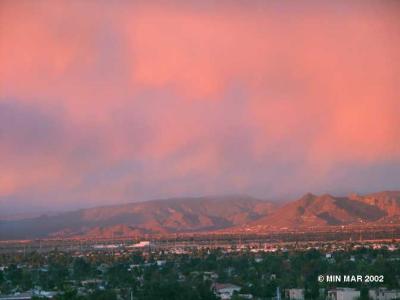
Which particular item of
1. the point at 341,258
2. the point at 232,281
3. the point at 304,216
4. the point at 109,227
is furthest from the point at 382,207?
the point at 232,281

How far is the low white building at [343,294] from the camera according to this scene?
4677cm

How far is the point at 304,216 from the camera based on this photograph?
184250 millimetres

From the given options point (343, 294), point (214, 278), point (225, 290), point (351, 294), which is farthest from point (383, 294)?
point (214, 278)

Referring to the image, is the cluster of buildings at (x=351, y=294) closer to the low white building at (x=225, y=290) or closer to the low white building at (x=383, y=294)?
the low white building at (x=383, y=294)

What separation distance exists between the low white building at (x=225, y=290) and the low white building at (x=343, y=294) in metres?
5.38

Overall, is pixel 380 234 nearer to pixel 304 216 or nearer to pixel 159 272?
pixel 304 216

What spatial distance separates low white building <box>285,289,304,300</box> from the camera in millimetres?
49094

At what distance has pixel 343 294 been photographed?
47188mm

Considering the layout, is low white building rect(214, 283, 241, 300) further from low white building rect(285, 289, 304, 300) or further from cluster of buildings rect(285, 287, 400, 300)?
cluster of buildings rect(285, 287, 400, 300)

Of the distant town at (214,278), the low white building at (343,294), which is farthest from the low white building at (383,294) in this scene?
the low white building at (343,294)

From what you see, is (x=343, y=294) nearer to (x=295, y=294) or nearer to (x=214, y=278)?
(x=295, y=294)

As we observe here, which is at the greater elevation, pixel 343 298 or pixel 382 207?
pixel 382 207

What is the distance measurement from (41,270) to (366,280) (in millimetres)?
31956

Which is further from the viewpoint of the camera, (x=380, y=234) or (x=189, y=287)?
(x=380, y=234)
